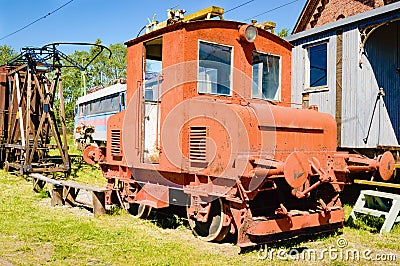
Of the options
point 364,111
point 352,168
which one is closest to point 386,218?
point 352,168

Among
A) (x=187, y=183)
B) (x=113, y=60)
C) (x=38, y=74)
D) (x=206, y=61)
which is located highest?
(x=113, y=60)

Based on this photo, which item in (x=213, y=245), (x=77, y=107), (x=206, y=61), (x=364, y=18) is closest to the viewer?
(x=213, y=245)

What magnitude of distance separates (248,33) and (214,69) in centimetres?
81

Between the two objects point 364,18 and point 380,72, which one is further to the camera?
point 380,72

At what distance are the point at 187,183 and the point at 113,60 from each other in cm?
4098

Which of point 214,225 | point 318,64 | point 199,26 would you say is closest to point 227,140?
point 214,225

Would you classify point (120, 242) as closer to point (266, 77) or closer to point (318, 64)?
point (266, 77)

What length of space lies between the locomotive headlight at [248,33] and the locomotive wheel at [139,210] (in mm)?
3367

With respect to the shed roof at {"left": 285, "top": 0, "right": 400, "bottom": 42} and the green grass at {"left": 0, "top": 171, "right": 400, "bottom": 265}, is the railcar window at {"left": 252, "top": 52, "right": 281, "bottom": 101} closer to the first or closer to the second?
the green grass at {"left": 0, "top": 171, "right": 400, "bottom": 265}

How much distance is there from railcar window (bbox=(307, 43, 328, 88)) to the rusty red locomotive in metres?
3.08

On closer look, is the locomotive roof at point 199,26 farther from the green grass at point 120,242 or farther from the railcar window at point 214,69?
the green grass at point 120,242

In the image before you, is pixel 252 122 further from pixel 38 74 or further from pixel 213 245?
pixel 38 74

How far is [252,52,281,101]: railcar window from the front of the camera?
716 cm

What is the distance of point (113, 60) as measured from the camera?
150 feet
